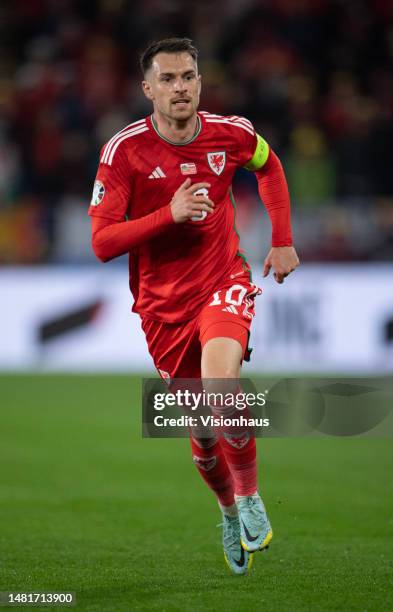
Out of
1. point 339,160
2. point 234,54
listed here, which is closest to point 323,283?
point 339,160

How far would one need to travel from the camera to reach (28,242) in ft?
44.2

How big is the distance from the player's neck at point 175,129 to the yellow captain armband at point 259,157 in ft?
1.26

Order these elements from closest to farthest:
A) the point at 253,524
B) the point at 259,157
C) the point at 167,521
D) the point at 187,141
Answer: the point at 253,524
the point at 187,141
the point at 259,157
the point at 167,521

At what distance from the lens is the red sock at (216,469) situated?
5449 mm

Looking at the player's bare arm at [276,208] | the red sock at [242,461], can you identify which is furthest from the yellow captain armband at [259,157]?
the red sock at [242,461]

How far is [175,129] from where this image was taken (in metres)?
5.38

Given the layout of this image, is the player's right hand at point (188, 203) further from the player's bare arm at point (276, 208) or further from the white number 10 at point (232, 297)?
the player's bare arm at point (276, 208)

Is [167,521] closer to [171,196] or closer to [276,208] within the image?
[276,208]

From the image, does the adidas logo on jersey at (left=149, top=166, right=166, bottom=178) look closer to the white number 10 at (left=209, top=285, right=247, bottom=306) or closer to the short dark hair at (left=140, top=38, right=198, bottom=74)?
the short dark hair at (left=140, top=38, right=198, bottom=74)

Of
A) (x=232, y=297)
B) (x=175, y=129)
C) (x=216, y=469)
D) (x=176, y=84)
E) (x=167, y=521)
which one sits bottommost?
(x=167, y=521)

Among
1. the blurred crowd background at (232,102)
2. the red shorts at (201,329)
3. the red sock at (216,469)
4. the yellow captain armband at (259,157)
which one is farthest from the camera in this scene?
the blurred crowd background at (232,102)

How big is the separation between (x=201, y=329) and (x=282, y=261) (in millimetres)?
594

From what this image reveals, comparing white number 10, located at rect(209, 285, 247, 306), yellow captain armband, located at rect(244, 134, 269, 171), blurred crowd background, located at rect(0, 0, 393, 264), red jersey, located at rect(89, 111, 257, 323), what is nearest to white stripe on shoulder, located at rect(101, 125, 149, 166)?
red jersey, located at rect(89, 111, 257, 323)

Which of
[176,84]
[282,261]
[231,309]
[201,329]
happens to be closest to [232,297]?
[231,309]
